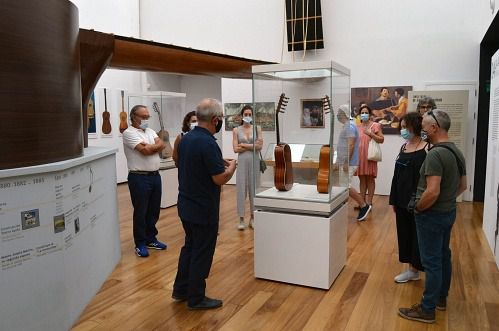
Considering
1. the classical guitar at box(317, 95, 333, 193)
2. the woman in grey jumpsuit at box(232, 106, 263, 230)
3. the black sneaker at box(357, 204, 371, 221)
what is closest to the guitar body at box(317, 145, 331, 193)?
A: the classical guitar at box(317, 95, 333, 193)


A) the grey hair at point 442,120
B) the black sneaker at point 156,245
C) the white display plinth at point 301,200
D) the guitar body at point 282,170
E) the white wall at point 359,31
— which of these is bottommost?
the black sneaker at point 156,245

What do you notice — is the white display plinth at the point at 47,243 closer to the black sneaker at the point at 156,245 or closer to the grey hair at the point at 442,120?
the black sneaker at the point at 156,245

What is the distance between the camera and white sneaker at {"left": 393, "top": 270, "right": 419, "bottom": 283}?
3.80 m

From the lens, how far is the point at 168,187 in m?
7.07

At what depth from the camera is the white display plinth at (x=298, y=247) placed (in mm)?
3621

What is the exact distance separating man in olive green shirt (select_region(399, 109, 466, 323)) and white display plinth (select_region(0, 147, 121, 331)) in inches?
89.3

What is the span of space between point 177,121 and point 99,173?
510cm

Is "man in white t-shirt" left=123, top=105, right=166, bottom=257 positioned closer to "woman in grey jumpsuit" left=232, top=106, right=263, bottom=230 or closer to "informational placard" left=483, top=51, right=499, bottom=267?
"woman in grey jumpsuit" left=232, top=106, right=263, bottom=230

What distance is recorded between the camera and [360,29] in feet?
26.8

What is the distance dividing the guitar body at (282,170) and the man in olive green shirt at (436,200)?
1319 mm

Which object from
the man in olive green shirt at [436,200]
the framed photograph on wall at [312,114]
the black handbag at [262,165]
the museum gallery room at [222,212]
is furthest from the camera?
the framed photograph on wall at [312,114]

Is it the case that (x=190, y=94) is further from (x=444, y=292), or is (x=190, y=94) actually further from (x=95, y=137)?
(x=444, y=292)

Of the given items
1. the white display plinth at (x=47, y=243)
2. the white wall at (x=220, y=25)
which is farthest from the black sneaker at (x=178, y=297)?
the white wall at (x=220, y=25)

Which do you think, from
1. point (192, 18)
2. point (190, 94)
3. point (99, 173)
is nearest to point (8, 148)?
point (99, 173)
